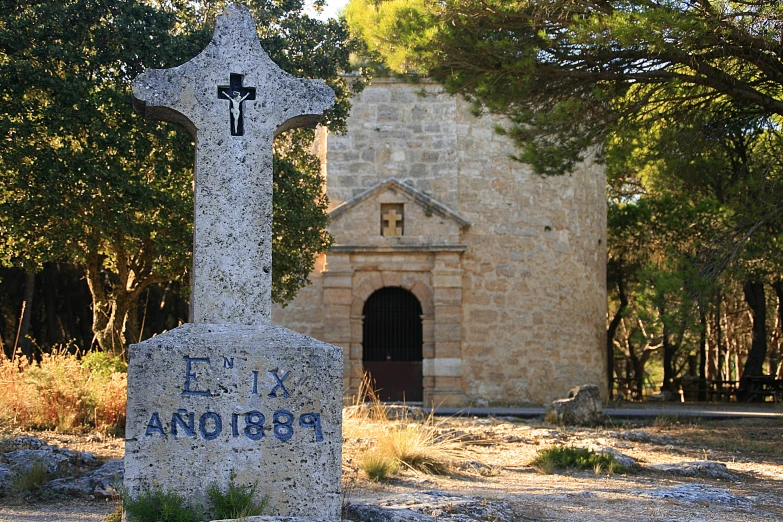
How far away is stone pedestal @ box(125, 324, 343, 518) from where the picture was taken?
14.6 feet

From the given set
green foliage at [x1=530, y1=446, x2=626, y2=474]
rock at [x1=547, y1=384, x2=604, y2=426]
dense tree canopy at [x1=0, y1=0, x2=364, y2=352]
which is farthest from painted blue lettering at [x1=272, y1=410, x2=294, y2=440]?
rock at [x1=547, y1=384, x2=604, y2=426]

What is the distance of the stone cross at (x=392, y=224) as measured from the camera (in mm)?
17938

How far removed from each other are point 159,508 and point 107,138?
6415mm

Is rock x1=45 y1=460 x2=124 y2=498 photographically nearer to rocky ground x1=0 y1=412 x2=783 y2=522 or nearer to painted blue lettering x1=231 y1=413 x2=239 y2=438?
rocky ground x1=0 y1=412 x2=783 y2=522

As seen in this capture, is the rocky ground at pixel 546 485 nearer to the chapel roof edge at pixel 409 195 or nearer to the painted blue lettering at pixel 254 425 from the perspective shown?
the painted blue lettering at pixel 254 425

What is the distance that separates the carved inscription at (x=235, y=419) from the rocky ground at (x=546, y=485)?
A: 0.75 m

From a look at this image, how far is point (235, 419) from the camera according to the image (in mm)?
4527

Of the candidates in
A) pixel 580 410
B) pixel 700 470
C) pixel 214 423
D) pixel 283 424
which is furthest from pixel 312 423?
pixel 580 410

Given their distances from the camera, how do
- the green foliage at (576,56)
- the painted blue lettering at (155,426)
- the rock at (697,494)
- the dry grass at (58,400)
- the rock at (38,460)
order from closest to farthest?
the painted blue lettering at (155,426), the rock at (697,494), the rock at (38,460), the dry grass at (58,400), the green foliage at (576,56)

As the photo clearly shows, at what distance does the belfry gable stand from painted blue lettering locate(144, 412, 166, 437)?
43.7 ft

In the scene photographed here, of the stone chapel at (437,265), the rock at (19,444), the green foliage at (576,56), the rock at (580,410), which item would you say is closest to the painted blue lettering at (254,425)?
the rock at (19,444)

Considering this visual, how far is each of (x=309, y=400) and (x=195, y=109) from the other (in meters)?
1.72

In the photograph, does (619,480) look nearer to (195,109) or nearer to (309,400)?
(309,400)

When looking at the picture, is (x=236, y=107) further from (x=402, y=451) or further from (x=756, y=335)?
(x=756, y=335)
